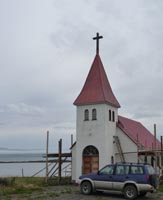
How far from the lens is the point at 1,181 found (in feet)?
82.8

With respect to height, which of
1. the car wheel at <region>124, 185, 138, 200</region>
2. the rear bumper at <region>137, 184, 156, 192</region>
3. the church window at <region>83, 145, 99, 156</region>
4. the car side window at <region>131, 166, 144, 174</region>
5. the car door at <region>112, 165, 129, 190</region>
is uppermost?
the church window at <region>83, 145, 99, 156</region>

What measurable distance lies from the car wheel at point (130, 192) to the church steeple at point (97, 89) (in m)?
9.85

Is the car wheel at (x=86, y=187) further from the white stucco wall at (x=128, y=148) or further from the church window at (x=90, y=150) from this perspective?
the white stucco wall at (x=128, y=148)

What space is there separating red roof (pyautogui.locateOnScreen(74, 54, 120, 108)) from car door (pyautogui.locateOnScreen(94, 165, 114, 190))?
8483mm

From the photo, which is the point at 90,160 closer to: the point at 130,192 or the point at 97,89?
the point at 97,89

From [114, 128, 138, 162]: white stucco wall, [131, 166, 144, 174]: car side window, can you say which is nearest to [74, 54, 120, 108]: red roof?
[114, 128, 138, 162]: white stucco wall

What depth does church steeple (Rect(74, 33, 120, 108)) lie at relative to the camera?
1123 inches

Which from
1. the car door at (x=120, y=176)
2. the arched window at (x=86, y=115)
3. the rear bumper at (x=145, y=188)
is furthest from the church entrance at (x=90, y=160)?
the rear bumper at (x=145, y=188)

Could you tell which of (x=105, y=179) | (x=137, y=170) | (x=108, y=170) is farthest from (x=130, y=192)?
(x=108, y=170)

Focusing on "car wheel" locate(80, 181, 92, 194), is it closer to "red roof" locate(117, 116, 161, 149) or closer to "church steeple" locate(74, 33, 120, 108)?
"church steeple" locate(74, 33, 120, 108)

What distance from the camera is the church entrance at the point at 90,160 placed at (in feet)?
91.8

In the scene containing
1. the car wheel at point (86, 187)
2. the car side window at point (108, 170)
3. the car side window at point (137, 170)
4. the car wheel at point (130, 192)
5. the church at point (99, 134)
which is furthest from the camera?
the church at point (99, 134)

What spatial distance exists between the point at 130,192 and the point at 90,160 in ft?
30.5

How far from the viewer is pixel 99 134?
27891 mm
